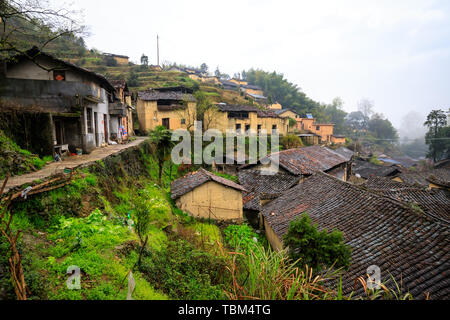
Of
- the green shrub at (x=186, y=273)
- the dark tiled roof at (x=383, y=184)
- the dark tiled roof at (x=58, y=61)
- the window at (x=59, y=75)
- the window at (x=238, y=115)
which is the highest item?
the dark tiled roof at (x=58, y=61)

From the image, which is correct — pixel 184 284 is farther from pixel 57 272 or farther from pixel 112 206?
pixel 112 206

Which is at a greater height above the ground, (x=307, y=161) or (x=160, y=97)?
(x=160, y=97)

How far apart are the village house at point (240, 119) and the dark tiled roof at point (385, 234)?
76.1 ft

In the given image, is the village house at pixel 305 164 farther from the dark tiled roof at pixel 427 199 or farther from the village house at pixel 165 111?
the village house at pixel 165 111

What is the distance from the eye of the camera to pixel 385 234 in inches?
301

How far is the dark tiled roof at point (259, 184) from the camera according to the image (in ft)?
51.4

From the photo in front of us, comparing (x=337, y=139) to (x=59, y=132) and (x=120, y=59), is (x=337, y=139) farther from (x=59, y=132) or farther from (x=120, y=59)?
(x=120, y=59)

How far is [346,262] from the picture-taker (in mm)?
4996

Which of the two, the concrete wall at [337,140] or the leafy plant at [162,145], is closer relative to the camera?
the leafy plant at [162,145]

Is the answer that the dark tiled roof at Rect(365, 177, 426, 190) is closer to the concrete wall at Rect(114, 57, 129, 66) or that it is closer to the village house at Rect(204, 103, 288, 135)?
the village house at Rect(204, 103, 288, 135)

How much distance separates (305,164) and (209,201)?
1123 centimetres

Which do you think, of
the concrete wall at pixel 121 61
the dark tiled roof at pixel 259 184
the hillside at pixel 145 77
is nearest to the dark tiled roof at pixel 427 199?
the dark tiled roof at pixel 259 184

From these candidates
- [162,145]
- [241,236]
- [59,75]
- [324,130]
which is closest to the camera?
[241,236]

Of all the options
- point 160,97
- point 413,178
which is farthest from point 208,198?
point 413,178
